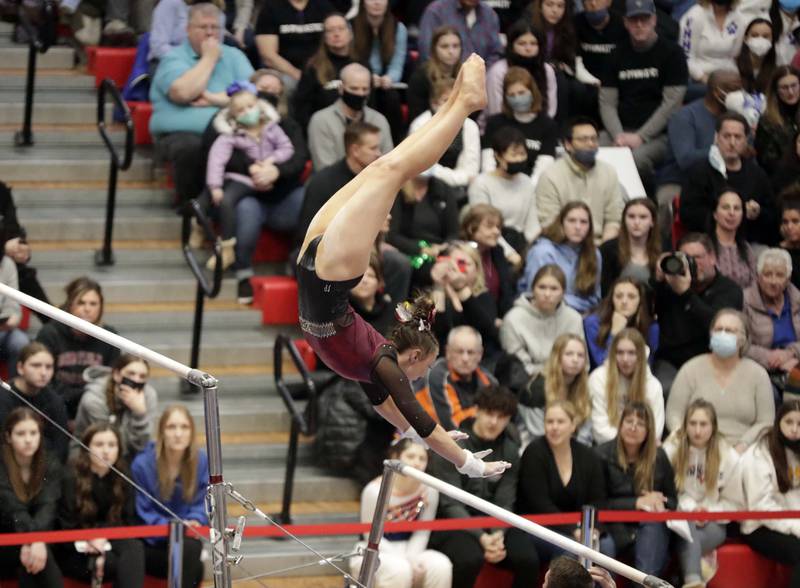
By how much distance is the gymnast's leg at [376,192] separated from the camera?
480 cm

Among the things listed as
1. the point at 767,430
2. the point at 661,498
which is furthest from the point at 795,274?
the point at 661,498

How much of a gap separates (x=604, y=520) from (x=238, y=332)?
260cm

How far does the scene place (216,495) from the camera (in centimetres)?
495

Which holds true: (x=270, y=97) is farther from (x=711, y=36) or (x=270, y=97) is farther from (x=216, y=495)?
(x=216, y=495)

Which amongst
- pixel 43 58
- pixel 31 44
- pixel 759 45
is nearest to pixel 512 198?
pixel 759 45

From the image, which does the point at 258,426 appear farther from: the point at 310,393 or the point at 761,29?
the point at 761,29

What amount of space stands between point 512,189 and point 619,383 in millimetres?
1370

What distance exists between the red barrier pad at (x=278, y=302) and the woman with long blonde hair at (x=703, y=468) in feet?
7.25

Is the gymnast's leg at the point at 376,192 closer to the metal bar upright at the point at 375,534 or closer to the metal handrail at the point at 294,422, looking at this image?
the metal bar upright at the point at 375,534

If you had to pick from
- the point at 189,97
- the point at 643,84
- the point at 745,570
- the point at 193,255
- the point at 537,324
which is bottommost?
the point at 745,570

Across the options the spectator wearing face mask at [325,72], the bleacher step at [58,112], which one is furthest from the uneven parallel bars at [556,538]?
the bleacher step at [58,112]

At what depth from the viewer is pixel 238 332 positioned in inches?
339

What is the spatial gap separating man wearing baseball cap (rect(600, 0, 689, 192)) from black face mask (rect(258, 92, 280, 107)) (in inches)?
83.8

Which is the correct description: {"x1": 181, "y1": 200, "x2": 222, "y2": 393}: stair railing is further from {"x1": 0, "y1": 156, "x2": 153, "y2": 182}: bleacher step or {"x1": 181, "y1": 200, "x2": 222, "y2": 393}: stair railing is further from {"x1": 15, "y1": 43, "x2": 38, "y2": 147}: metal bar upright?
{"x1": 15, "y1": 43, "x2": 38, "y2": 147}: metal bar upright
